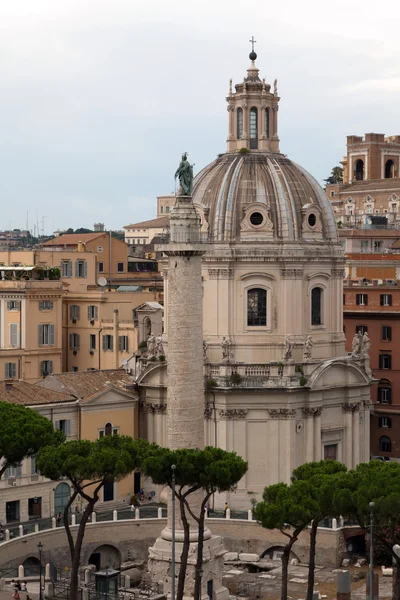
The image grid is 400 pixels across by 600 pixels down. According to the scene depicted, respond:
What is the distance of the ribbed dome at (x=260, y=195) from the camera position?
280 ft

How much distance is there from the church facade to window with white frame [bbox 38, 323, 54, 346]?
336 inches

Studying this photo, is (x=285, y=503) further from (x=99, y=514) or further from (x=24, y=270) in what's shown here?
(x=24, y=270)

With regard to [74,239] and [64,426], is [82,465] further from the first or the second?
[74,239]

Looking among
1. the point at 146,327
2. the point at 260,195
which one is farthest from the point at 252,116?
the point at 146,327

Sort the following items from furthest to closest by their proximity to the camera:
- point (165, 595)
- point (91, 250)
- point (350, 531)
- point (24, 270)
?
point (91, 250)
point (24, 270)
point (350, 531)
point (165, 595)

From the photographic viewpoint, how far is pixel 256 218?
85.5 meters

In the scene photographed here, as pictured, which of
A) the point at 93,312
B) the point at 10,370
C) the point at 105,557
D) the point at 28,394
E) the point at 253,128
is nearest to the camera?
the point at 105,557

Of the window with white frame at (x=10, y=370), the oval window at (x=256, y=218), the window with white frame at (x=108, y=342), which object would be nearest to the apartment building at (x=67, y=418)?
the window with white frame at (x=10, y=370)

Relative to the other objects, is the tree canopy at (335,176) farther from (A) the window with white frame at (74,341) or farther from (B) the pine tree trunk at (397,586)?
(B) the pine tree trunk at (397,586)

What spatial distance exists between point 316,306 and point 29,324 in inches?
659

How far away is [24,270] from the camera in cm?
9494

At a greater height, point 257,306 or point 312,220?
point 312,220

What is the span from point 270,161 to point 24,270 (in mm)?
16616

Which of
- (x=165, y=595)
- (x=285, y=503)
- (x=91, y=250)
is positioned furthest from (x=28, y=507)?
(x=91, y=250)
